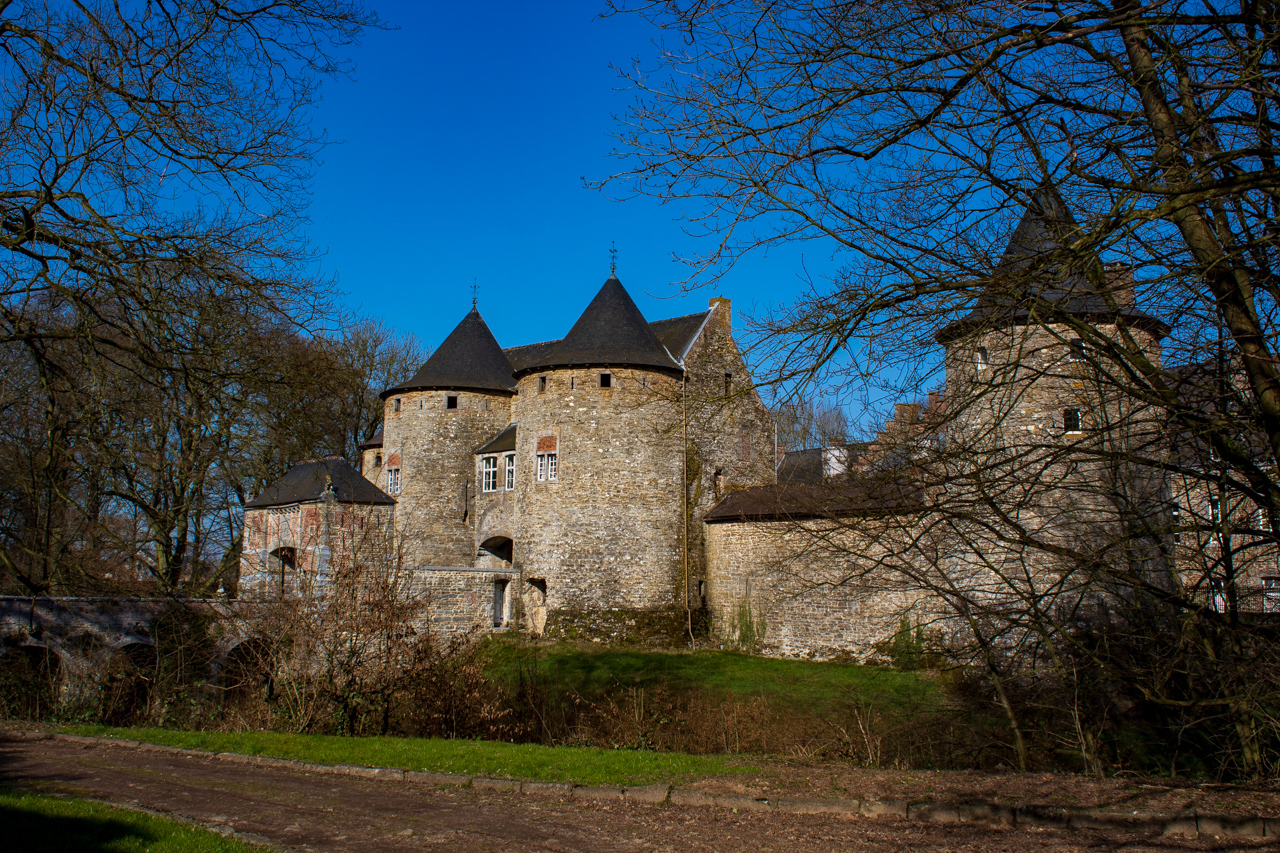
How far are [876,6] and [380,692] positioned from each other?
898 centimetres

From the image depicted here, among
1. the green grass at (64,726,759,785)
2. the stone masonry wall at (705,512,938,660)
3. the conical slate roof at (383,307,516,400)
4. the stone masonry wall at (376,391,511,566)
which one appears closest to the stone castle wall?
the stone masonry wall at (376,391,511,566)

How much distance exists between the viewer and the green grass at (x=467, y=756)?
23.8 feet

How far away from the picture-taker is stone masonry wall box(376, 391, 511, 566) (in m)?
25.3

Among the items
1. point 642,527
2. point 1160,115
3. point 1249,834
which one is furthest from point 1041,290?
point 642,527

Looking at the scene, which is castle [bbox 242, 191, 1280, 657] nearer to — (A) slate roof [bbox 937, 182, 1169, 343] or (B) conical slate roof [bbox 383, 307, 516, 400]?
(B) conical slate roof [bbox 383, 307, 516, 400]

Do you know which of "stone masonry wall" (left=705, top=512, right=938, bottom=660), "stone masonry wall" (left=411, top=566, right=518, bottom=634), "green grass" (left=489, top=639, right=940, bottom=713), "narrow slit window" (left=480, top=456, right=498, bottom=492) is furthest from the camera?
"narrow slit window" (left=480, top=456, right=498, bottom=492)

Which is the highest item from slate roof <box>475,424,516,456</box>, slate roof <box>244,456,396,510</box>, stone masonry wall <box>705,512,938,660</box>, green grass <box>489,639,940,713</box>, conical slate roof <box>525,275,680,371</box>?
conical slate roof <box>525,275,680,371</box>

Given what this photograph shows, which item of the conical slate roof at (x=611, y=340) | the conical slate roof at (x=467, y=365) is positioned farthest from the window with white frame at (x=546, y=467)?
the conical slate roof at (x=467, y=365)

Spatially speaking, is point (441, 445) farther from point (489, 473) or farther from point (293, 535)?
point (293, 535)

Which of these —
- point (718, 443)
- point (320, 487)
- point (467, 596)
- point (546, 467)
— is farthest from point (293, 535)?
point (718, 443)

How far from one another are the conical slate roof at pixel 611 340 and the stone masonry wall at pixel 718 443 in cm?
126

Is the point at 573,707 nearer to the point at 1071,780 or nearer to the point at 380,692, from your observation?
the point at 380,692

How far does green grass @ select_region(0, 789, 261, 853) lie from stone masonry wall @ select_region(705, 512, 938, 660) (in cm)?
1403

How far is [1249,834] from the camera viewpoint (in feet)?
16.5
